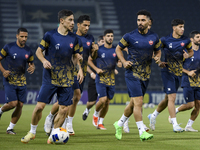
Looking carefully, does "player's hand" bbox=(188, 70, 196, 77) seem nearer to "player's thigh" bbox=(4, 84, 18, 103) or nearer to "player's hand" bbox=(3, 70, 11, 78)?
"player's thigh" bbox=(4, 84, 18, 103)

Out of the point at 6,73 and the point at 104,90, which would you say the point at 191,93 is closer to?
the point at 104,90

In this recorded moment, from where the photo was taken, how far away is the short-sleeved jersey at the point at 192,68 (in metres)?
9.02

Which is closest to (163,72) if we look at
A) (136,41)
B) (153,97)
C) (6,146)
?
(136,41)

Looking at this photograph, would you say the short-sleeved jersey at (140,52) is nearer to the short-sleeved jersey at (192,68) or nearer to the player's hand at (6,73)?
the short-sleeved jersey at (192,68)

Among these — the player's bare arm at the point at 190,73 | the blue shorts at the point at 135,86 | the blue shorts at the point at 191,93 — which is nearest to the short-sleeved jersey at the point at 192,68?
the blue shorts at the point at 191,93

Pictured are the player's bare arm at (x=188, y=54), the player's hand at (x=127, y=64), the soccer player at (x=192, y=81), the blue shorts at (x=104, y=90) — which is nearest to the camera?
the player's hand at (x=127, y=64)

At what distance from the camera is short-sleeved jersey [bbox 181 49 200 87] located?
9.02 m

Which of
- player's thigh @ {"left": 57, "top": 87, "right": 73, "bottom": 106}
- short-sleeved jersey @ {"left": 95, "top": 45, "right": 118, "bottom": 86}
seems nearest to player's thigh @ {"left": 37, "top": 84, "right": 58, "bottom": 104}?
player's thigh @ {"left": 57, "top": 87, "right": 73, "bottom": 106}

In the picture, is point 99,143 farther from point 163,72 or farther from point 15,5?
point 15,5

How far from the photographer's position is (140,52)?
6797 millimetres

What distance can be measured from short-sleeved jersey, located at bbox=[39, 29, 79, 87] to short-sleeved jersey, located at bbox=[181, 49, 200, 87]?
4.03 metres

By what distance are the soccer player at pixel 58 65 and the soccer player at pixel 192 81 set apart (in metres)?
3.89

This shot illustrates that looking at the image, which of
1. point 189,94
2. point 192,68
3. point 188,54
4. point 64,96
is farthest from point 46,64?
point 192,68

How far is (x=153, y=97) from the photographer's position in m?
21.4
